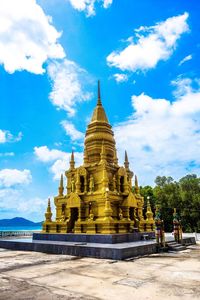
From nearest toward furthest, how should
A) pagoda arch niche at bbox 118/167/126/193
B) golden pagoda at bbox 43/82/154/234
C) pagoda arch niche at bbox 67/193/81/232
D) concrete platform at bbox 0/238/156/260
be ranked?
concrete platform at bbox 0/238/156/260
golden pagoda at bbox 43/82/154/234
pagoda arch niche at bbox 67/193/81/232
pagoda arch niche at bbox 118/167/126/193

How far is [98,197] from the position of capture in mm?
20062

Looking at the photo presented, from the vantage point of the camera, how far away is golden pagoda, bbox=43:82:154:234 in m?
19.3

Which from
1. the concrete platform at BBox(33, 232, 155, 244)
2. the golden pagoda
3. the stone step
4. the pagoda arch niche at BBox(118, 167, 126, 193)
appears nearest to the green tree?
the golden pagoda

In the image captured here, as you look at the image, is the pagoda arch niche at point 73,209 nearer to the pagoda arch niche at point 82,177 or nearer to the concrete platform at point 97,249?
the pagoda arch niche at point 82,177

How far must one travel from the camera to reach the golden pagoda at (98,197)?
1929 centimetres

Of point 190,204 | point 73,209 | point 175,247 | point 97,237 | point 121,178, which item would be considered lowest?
point 175,247

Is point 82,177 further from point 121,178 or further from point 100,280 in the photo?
point 100,280

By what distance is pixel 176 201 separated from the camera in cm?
4066

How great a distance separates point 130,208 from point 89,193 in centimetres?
380

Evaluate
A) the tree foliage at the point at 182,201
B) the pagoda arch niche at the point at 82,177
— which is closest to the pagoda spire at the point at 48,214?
the pagoda arch niche at the point at 82,177

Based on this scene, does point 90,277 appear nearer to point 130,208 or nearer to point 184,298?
point 184,298

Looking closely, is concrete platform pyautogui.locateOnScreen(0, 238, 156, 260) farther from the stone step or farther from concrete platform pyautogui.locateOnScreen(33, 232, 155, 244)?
the stone step

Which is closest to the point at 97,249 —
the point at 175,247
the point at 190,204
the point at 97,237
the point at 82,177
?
the point at 97,237

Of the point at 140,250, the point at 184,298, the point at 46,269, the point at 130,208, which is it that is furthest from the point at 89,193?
the point at 184,298
